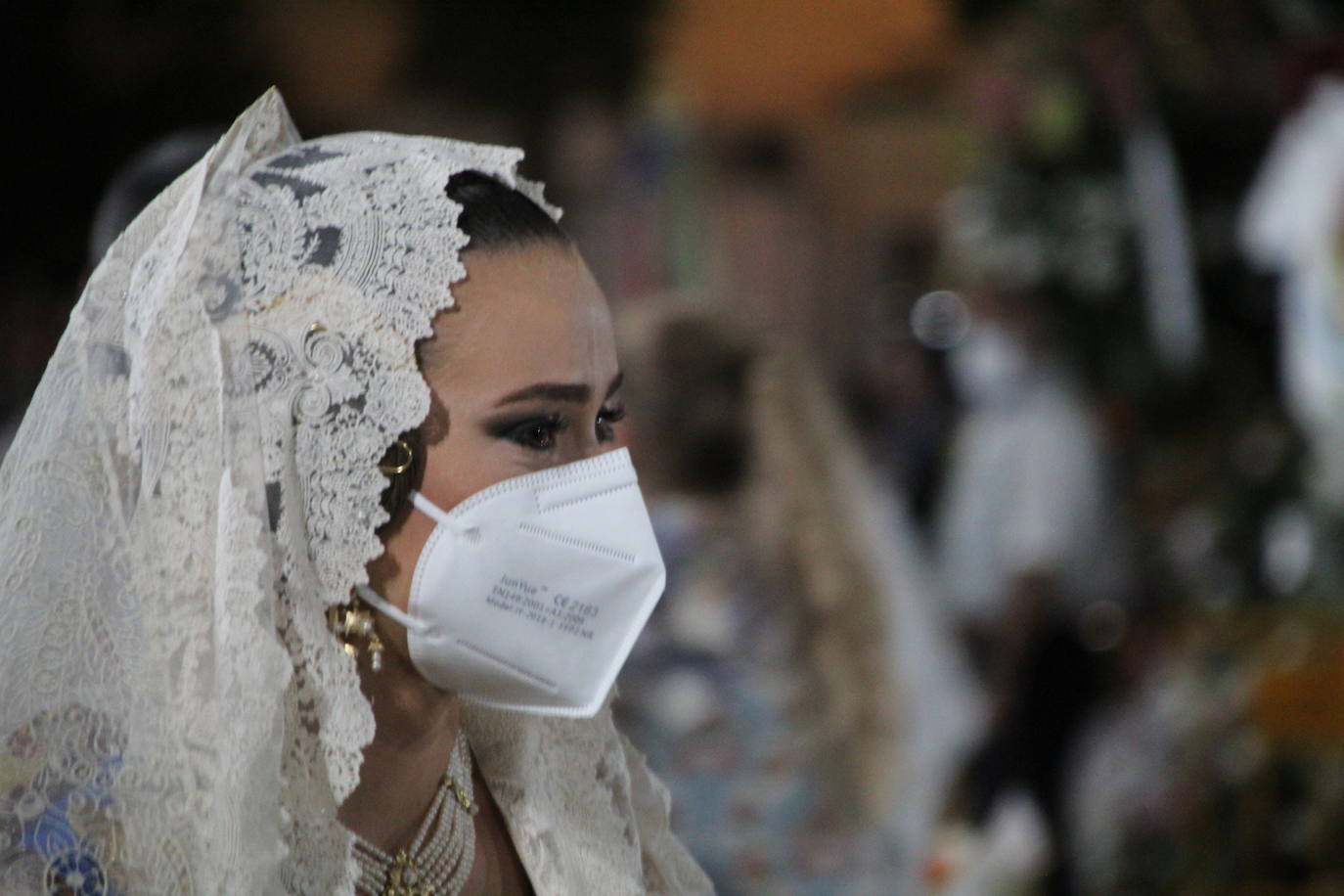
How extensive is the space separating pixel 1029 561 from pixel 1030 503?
0.28 metres

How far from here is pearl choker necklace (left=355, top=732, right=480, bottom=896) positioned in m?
1.86

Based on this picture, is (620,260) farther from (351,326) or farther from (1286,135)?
(351,326)

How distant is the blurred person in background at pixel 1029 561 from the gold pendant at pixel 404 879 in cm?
371

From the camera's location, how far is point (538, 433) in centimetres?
184

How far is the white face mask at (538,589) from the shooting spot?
179cm

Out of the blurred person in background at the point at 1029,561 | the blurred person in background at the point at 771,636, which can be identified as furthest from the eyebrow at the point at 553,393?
the blurred person in background at the point at 1029,561

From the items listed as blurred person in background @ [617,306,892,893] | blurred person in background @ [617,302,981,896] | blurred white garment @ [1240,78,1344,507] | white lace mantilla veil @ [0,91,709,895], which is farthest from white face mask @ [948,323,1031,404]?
white lace mantilla veil @ [0,91,709,895]

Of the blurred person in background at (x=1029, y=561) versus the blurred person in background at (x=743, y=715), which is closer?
the blurred person in background at (x=743, y=715)

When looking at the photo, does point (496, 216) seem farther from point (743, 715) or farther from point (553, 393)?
point (743, 715)

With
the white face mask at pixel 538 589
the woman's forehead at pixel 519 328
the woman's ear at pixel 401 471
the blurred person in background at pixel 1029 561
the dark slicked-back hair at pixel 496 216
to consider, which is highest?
the dark slicked-back hair at pixel 496 216

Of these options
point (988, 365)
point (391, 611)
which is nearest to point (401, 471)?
point (391, 611)

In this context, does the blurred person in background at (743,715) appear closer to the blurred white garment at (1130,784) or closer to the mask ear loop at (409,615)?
the mask ear loop at (409,615)

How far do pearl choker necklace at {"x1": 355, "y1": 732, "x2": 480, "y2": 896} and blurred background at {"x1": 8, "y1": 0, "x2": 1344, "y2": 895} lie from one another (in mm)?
1601

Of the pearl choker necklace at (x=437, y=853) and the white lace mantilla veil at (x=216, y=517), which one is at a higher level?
the white lace mantilla veil at (x=216, y=517)
